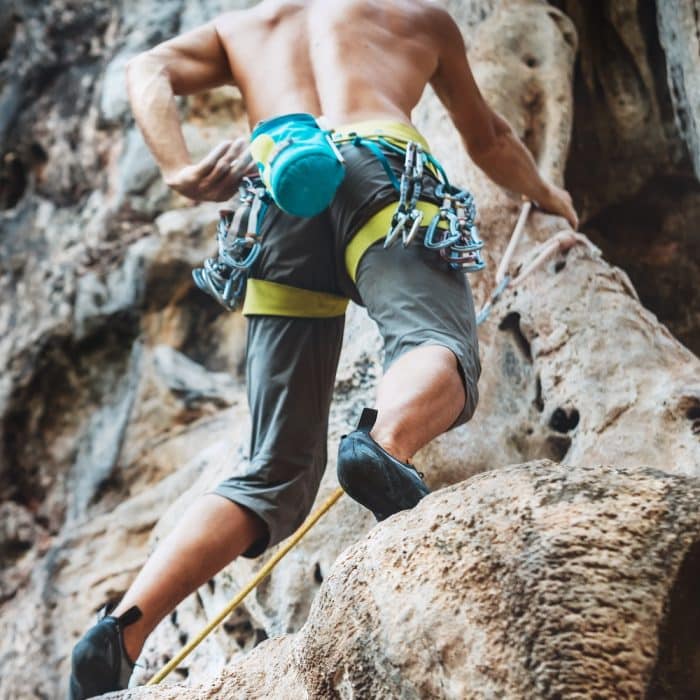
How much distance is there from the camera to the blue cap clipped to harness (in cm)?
213

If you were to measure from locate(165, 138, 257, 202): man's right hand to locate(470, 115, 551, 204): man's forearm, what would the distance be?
3.04ft

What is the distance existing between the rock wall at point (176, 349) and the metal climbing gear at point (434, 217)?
0.71 meters

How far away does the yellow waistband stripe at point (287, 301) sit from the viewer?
250 cm

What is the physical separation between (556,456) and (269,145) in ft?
4.20

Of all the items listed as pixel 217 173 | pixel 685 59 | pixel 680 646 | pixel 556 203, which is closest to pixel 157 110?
pixel 217 173

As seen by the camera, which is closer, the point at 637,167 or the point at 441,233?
the point at 441,233

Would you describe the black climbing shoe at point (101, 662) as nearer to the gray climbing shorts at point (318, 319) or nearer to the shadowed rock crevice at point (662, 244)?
the gray climbing shorts at point (318, 319)

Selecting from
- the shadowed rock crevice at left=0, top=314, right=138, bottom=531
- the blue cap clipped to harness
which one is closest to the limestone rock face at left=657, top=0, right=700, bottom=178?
the blue cap clipped to harness

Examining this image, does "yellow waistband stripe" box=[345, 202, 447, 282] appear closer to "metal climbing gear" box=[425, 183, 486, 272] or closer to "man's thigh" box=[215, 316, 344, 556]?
"metal climbing gear" box=[425, 183, 486, 272]

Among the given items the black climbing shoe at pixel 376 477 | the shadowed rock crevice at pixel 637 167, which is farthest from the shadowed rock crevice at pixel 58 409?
the black climbing shoe at pixel 376 477

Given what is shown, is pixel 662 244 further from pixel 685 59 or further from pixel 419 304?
pixel 419 304

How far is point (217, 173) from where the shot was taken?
243 cm

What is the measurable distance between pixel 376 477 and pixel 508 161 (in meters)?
1.59

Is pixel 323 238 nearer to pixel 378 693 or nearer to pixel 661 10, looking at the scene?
pixel 378 693
